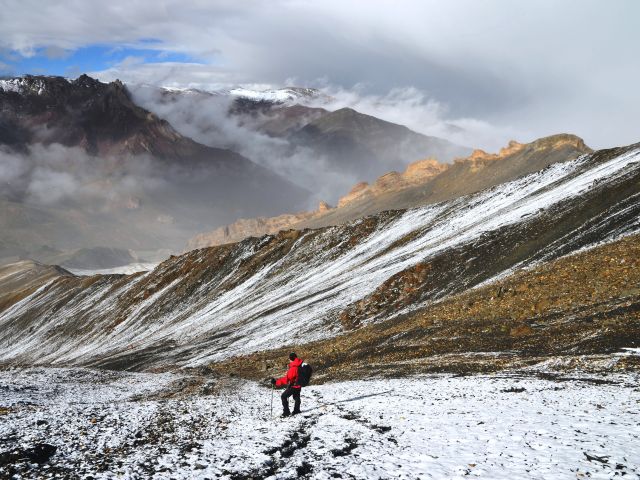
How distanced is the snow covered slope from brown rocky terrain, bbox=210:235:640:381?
6122mm

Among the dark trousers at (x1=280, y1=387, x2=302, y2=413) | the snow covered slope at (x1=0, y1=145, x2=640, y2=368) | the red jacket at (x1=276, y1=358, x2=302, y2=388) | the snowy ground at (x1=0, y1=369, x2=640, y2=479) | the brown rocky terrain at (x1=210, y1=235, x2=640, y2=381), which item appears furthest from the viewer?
the snow covered slope at (x1=0, y1=145, x2=640, y2=368)

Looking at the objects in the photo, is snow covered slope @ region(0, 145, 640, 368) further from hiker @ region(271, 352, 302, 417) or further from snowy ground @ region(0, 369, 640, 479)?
hiker @ region(271, 352, 302, 417)

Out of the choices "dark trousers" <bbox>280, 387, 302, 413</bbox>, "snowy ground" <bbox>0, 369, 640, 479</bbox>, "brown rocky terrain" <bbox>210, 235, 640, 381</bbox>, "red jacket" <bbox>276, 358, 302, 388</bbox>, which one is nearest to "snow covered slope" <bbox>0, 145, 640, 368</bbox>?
"brown rocky terrain" <bbox>210, 235, 640, 381</bbox>

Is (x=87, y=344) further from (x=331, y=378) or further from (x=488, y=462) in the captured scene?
(x=488, y=462)

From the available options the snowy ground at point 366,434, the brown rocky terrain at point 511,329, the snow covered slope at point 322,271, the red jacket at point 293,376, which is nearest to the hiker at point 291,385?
the red jacket at point 293,376

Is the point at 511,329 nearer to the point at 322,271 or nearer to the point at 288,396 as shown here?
the point at 288,396

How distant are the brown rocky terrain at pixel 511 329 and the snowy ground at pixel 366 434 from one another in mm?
5257

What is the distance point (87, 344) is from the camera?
3509 inches

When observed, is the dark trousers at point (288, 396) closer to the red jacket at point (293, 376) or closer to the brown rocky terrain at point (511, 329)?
the red jacket at point (293, 376)

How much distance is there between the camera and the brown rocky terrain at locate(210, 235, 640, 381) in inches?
965

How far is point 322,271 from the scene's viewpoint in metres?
74.6

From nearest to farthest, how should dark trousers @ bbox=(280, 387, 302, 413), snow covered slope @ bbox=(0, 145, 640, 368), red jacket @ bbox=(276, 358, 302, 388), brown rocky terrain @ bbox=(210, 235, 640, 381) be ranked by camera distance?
dark trousers @ bbox=(280, 387, 302, 413), red jacket @ bbox=(276, 358, 302, 388), brown rocky terrain @ bbox=(210, 235, 640, 381), snow covered slope @ bbox=(0, 145, 640, 368)

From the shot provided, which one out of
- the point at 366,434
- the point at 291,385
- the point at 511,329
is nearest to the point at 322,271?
the point at 511,329

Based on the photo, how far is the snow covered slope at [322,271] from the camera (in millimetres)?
48375
